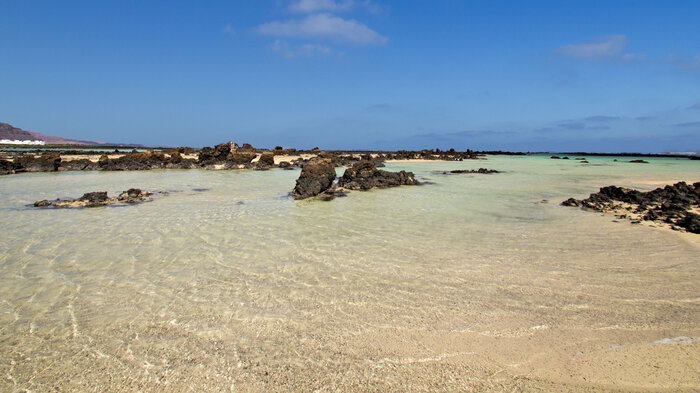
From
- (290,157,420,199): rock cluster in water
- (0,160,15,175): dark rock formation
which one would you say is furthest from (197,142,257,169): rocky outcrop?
(290,157,420,199): rock cluster in water

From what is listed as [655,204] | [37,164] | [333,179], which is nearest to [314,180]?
[333,179]

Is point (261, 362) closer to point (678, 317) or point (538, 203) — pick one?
point (678, 317)

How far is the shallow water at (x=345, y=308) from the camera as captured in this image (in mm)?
2539

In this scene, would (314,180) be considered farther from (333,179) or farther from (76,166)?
(76,166)

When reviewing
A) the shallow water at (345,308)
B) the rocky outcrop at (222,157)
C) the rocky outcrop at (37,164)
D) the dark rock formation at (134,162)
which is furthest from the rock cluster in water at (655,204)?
the rocky outcrop at (37,164)

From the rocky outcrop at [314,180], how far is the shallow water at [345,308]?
4842mm

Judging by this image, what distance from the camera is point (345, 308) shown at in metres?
3.57

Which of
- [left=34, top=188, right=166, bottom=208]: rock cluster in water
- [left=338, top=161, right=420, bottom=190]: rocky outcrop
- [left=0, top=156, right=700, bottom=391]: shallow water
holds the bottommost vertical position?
[left=0, top=156, right=700, bottom=391]: shallow water

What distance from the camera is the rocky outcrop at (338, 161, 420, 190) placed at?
14.7 metres

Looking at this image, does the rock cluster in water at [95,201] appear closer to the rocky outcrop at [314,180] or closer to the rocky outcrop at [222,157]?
the rocky outcrop at [314,180]

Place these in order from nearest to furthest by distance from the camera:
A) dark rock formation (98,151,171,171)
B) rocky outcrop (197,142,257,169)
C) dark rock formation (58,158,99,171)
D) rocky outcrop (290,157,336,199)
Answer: rocky outcrop (290,157,336,199) → dark rock formation (58,158,99,171) → dark rock formation (98,151,171,171) → rocky outcrop (197,142,257,169)

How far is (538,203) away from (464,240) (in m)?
6.09

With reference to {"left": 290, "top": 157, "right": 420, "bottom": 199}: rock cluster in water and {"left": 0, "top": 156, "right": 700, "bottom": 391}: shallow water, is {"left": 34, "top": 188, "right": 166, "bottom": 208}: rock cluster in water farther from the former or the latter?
{"left": 290, "top": 157, "right": 420, "bottom": 199}: rock cluster in water

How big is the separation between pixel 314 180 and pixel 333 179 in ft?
3.17
